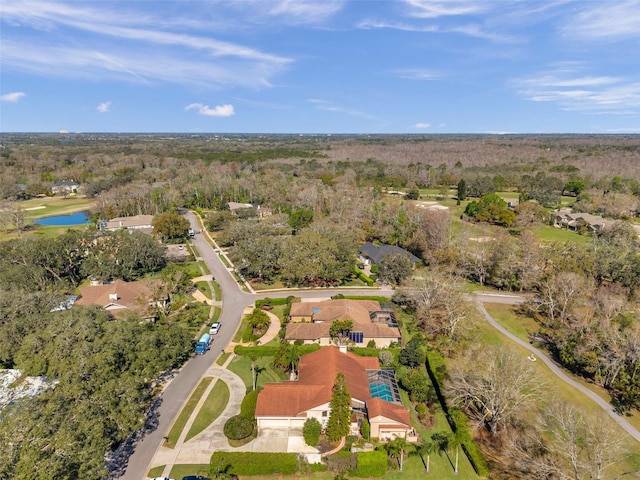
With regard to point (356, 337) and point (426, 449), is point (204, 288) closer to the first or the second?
point (356, 337)

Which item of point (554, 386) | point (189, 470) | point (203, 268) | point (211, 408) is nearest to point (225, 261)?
point (203, 268)

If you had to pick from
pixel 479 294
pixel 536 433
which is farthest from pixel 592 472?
pixel 479 294

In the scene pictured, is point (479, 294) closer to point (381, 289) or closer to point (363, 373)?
point (381, 289)

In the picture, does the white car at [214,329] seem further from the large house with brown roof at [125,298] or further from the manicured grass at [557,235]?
the manicured grass at [557,235]

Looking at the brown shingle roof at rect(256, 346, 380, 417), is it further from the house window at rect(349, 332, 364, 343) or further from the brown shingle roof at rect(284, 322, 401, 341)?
the house window at rect(349, 332, 364, 343)

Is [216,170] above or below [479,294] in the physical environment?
above

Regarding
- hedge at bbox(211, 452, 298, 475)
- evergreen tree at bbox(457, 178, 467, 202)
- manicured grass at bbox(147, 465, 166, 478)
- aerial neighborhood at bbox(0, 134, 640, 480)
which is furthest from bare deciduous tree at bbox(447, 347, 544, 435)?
evergreen tree at bbox(457, 178, 467, 202)
